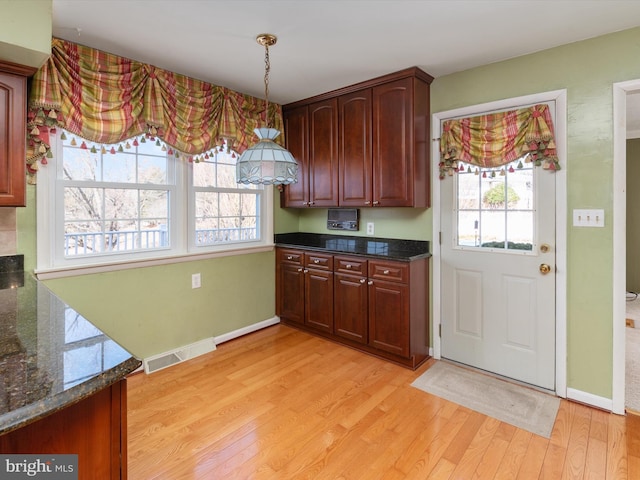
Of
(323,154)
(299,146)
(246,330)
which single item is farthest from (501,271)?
(246,330)

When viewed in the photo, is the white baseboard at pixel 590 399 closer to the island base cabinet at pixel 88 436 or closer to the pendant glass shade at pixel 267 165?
the pendant glass shade at pixel 267 165

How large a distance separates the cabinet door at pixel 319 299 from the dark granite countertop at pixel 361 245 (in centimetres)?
26

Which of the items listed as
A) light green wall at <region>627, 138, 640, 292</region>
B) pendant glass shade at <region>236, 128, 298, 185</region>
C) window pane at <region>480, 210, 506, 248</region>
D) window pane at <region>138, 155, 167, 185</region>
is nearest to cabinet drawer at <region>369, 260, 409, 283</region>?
window pane at <region>480, 210, 506, 248</region>

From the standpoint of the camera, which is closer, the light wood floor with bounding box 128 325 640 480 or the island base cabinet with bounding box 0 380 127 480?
the island base cabinet with bounding box 0 380 127 480

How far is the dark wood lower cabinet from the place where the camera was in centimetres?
282

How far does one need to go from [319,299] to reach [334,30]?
2227mm

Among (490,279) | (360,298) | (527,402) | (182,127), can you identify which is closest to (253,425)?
(360,298)

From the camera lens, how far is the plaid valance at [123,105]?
2.19 meters

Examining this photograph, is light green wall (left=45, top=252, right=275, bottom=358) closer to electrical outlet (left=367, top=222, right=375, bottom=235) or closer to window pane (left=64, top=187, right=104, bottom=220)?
window pane (left=64, top=187, right=104, bottom=220)

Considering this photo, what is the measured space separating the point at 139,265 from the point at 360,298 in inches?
71.1

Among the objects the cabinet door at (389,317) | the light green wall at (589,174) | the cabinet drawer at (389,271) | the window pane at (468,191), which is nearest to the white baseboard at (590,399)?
the light green wall at (589,174)

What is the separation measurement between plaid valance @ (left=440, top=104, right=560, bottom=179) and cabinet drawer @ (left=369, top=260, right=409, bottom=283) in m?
0.83

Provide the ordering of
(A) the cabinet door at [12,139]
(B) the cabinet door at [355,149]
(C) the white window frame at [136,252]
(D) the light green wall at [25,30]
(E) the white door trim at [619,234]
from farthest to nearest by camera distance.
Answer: (B) the cabinet door at [355,149] < (C) the white window frame at [136,252] < (E) the white door trim at [619,234] < (A) the cabinet door at [12,139] < (D) the light green wall at [25,30]

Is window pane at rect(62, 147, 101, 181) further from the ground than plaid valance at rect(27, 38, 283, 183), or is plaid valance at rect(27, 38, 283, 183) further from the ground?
plaid valance at rect(27, 38, 283, 183)
